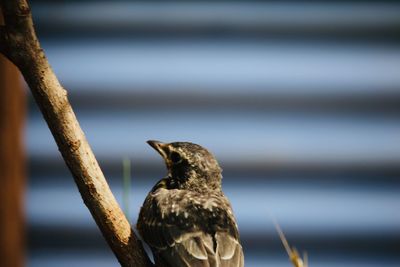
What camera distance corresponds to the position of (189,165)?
13.2 feet

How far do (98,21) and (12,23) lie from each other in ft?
9.47

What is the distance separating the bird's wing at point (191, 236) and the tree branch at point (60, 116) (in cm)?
50

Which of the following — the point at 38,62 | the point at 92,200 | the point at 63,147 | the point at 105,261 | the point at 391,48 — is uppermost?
the point at 391,48

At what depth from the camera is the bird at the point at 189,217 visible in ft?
11.3

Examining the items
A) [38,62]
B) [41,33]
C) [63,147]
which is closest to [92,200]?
[63,147]

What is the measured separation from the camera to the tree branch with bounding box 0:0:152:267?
279cm

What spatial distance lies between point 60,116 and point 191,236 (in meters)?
0.95

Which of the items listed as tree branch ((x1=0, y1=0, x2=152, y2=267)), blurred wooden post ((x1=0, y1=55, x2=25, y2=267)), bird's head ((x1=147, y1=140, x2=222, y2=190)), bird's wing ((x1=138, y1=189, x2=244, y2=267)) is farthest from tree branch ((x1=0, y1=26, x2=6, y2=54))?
blurred wooden post ((x1=0, y1=55, x2=25, y2=267))

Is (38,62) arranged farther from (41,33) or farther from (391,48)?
(391,48)

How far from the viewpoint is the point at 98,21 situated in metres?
5.64

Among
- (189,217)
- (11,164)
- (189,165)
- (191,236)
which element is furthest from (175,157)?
(11,164)

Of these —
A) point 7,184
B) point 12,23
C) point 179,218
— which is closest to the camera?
point 12,23

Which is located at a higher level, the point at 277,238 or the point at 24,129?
the point at 24,129

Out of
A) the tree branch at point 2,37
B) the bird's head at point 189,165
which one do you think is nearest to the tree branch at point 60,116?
the tree branch at point 2,37
